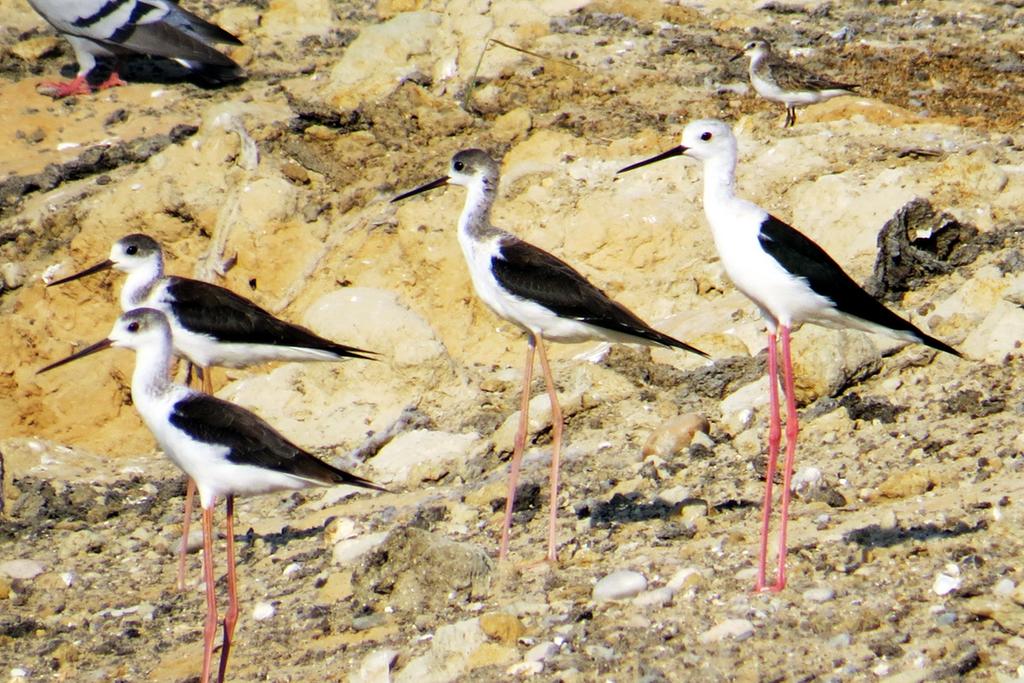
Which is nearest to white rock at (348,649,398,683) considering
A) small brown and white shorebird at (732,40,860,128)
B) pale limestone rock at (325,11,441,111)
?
small brown and white shorebird at (732,40,860,128)

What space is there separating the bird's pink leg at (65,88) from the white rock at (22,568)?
4.41 meters

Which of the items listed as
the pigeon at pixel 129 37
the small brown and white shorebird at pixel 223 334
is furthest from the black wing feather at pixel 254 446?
the pigeon at pixel 129 37

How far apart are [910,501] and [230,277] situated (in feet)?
14.8

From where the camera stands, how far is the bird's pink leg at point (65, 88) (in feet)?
34.3

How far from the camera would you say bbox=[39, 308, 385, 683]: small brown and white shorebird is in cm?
565

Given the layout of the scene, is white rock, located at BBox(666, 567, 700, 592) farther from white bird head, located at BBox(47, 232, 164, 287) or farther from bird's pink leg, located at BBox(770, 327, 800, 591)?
white bird head, located at BBox(47, 232, 164, 287)

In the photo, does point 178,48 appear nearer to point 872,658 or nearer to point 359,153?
point 359,153

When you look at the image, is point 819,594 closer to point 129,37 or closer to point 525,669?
point 525,669

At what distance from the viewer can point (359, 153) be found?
31.3ft

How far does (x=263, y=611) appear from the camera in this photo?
20.4ft

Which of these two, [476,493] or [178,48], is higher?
[178,48]

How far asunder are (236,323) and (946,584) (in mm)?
3562

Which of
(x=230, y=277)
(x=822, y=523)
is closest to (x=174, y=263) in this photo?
(x=230, y=277)

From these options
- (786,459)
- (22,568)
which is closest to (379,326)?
(22,568)
